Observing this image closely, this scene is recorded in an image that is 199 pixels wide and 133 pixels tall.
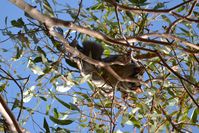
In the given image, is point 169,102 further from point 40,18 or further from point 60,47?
point 40,18

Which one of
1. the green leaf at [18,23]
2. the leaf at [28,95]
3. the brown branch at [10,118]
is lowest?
the brown branch at [10,118]

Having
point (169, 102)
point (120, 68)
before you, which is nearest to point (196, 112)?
point (169, 102)

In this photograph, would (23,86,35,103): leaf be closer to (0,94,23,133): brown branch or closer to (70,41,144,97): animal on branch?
(70,41,144,97): animal on branch

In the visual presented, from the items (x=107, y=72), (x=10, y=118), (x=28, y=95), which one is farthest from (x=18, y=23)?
(x=107, y=72)

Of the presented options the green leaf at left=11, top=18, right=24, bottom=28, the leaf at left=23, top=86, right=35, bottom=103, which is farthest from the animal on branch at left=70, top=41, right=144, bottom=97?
the green leaf at left=11, top=18, right=24, bottom=28

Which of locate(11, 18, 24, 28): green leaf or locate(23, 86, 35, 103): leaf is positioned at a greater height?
locate(11, 18, 24, 28): green leaf

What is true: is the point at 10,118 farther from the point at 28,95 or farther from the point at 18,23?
the point at 28,95

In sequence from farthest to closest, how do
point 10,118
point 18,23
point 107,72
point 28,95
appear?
point 107,72
point 28,95
point 18,23
point 10,118

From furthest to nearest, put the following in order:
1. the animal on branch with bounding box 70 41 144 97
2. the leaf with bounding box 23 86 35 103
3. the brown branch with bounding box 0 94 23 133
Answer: the animal on branch with bounding box 70 41 144 97 < the leaf with bounding box 23 86 35 103 < the brown branch with bounding box 0 94 23 133

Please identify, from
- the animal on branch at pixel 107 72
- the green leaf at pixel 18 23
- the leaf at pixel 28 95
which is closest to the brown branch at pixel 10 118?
the green leaf at pixel 18 23

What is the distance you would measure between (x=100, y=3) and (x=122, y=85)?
0.49 metres

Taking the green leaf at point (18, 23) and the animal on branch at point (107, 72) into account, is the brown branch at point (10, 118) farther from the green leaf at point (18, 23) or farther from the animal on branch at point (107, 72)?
the animal on branch at point (107, 72)

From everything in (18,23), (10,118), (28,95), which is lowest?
(10,118)

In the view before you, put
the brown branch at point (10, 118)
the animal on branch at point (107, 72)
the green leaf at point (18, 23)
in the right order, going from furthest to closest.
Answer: the animal on branch at point (107, 72)
the green leaf at point (18, 23)
the brown branch at point (10, 118)
